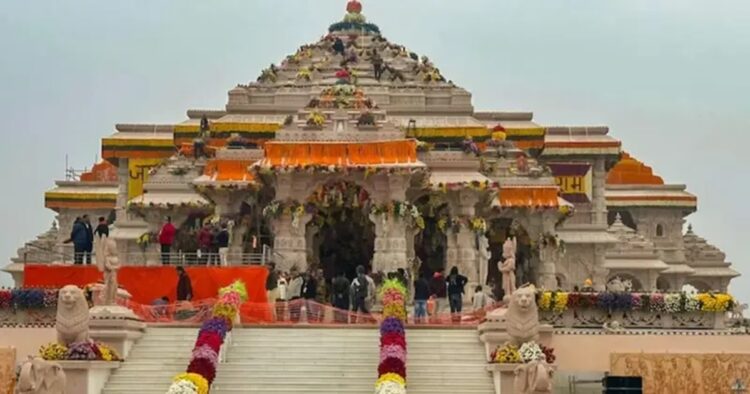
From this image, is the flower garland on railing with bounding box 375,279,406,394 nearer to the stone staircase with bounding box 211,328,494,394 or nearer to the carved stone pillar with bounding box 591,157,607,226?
the stone staircase with bounding box 211,328,494,394

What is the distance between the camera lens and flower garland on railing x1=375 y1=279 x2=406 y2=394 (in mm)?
26484

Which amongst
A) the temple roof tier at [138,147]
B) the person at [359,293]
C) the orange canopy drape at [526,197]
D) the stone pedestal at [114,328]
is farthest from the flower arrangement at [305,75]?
the stone pedestal at [114,328]

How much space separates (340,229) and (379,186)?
3053 millimetres

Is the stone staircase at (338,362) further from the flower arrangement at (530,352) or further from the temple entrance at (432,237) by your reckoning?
the temple entrance at (432,237)

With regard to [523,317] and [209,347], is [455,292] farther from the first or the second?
[209,347]

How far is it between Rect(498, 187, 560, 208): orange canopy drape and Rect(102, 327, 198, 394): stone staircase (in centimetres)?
1914

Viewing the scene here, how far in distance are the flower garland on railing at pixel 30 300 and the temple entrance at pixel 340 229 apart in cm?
1073

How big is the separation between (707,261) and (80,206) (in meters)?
29.5

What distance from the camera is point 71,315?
2744 cm

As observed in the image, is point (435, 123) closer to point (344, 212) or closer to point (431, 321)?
point (344, 212)

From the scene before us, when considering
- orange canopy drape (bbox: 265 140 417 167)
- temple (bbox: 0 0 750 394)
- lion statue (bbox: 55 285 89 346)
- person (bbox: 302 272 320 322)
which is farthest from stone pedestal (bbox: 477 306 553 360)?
orange canopy drape (bbox: 265 140 417 167)

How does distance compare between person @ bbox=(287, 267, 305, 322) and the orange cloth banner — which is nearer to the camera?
the orange cloth banner

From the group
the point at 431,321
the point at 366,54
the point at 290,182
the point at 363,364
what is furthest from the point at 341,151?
the point at 366,54

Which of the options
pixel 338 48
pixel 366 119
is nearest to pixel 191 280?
pixel 366 119
